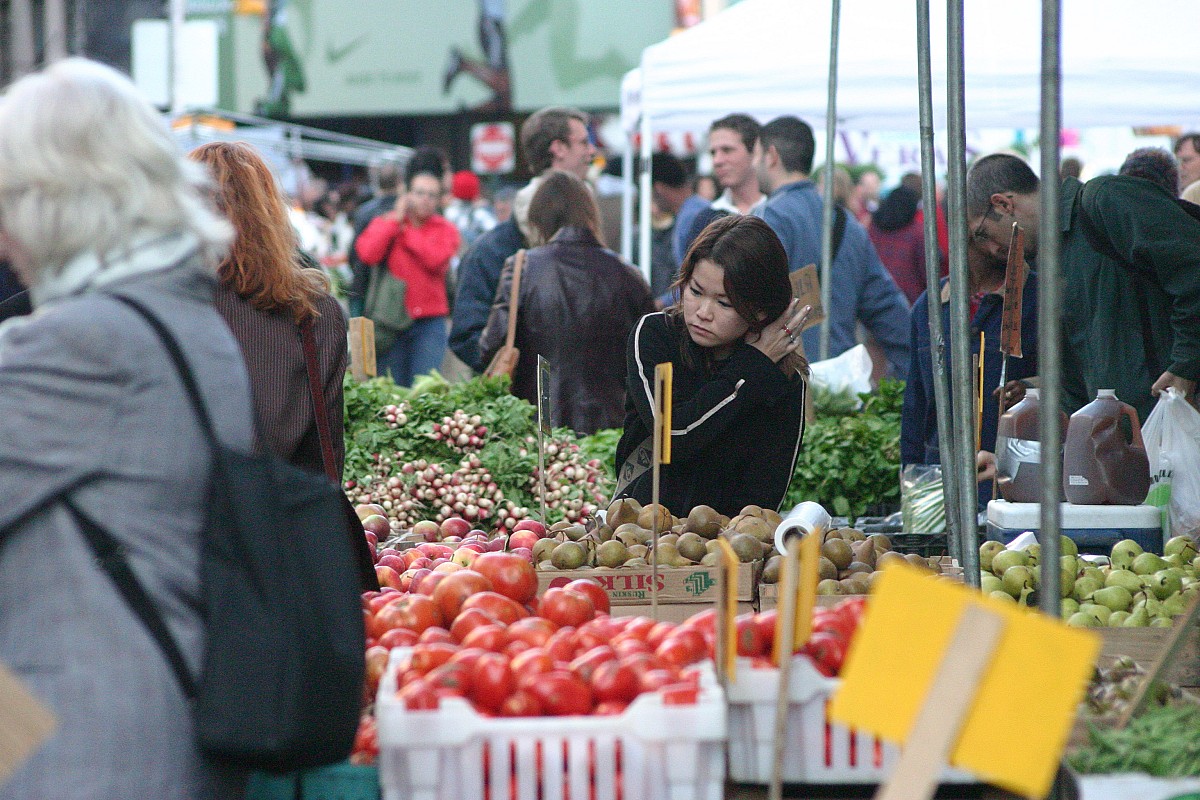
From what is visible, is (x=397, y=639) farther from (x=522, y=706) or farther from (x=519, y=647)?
(x=522, y=706)

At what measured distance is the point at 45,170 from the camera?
1.88 m

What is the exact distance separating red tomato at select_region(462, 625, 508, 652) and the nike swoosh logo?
68.1 ft

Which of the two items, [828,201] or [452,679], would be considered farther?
[828,201]

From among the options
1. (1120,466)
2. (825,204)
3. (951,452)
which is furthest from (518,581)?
(825,204)

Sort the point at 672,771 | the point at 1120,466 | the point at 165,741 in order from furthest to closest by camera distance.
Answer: the point at 1120,466
the point at 672,771
the point at 165,741

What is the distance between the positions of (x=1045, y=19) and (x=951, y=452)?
1.42m

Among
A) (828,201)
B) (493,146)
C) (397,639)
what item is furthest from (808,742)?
(493,146)

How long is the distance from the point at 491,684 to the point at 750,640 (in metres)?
0.44

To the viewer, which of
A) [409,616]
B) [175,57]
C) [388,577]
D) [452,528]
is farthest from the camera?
[175,57]

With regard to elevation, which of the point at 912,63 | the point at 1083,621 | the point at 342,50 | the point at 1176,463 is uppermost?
the point at 342,50

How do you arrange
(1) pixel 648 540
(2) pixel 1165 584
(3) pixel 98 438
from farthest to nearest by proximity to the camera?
(1) pixel 648 540, (2) pixel 1165 584, (3) pixel 98 438

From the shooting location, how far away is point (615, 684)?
2.10 metres

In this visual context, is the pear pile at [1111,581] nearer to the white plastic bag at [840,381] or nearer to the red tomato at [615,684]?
the red tomato at [615,684]

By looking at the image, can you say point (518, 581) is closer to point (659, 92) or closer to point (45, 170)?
point (45, 170)
